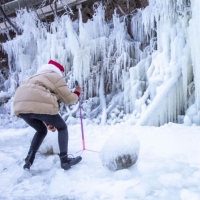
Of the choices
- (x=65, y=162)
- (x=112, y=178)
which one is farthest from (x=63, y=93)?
(x=112, y=178)

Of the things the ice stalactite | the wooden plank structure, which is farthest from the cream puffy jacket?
the wooden plank structure

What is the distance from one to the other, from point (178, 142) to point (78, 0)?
863 centimetres

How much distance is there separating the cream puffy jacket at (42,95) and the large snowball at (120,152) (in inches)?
27.3

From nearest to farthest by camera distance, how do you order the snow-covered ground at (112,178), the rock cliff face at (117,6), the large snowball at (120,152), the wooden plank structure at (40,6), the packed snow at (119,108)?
the snow-covered ground at (112,178) < the packed snow at (119,108) < the large snowball at (120,152) < the rock cliff face at (117,6) < the wooden plank structure at (40,6)

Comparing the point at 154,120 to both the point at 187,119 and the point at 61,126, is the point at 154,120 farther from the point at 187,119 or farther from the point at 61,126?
the point at 61,126

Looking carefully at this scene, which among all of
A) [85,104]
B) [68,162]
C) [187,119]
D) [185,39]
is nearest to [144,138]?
[187,119]

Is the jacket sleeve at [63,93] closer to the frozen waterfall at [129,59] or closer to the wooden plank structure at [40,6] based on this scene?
the frozen waterfall at [129,59]

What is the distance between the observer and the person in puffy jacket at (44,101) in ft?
9.44

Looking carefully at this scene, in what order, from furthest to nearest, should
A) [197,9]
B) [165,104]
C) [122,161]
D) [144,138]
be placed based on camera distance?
[165,104]
[197,9]
[144,138]
[122,161]

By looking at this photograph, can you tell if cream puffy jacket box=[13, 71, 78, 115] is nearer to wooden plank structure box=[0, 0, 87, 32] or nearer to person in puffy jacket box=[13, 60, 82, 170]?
person in puffy jacket box=[13, 60, 82, 170]

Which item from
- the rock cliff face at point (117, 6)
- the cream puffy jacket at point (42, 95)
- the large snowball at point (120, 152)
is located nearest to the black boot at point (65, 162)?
the large snowball at point (120, 152)

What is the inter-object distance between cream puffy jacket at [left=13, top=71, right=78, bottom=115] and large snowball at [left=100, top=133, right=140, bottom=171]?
0.69 m

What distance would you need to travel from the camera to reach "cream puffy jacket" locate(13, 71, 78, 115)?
287 cm

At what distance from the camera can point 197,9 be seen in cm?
543
